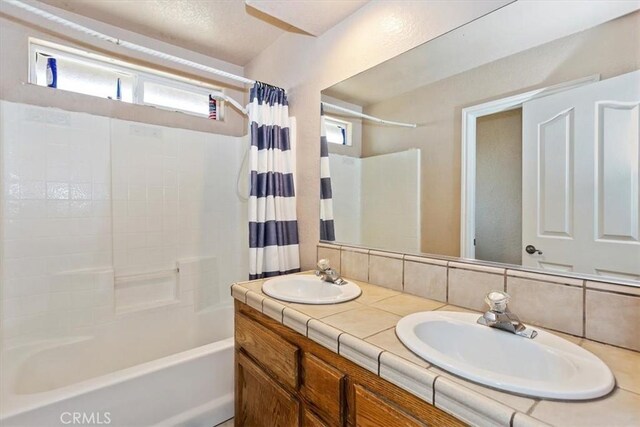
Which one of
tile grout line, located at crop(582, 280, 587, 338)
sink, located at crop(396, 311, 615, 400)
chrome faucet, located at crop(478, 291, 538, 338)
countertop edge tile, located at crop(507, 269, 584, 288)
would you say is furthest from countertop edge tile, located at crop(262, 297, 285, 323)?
tile grout line, located at crop(582, 280, 587, 338)

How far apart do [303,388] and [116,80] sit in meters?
2.29

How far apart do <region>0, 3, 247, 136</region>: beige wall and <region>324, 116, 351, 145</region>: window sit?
1.15m

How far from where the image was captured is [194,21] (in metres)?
1.86

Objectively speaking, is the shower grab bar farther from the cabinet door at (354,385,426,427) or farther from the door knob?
the door knob

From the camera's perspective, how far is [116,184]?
1.95 m

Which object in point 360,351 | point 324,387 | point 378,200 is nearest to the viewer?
point 360,351

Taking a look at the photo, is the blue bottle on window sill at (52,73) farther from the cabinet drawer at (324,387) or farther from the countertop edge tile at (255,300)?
the cabinet drawer at (324,387)

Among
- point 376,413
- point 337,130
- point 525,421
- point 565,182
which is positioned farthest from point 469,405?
point 337,130

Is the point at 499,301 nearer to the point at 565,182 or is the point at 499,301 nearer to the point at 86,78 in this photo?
the point at 565,182

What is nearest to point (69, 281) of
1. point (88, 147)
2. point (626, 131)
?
point (88, 147)

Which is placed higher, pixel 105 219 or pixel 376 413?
pixel 105 219

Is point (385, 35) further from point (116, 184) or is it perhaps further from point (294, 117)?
point (116, 184)

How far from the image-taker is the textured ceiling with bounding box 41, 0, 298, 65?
5.62 feet

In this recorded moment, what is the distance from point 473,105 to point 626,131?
0.46m
